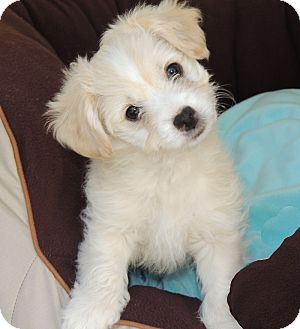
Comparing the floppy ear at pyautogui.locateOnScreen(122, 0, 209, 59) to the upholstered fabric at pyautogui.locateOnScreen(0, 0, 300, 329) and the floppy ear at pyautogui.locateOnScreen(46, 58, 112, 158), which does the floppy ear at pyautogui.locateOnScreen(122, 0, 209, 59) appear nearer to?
the floppy ear at pyautogui.locateOnScreen(46, 58, 112, 158)

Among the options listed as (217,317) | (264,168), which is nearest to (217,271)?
(217,317)

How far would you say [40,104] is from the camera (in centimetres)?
245

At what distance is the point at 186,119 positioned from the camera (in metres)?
1.92

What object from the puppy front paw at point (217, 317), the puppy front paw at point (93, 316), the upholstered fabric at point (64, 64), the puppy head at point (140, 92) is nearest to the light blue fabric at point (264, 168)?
the upholstered fabric at point (64, 64)

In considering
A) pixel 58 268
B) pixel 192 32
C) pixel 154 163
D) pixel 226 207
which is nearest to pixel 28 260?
pixel 58 268

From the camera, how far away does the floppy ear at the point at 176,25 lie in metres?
2.12

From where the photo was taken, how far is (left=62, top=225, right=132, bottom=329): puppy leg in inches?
84.6

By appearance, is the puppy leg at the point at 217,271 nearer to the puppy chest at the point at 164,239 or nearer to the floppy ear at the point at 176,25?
the puppy chest at the point at 164,239

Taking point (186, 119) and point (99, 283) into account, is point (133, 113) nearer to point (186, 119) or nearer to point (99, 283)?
point (186, 119)

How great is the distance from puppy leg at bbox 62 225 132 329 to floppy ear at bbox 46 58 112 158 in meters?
0.39

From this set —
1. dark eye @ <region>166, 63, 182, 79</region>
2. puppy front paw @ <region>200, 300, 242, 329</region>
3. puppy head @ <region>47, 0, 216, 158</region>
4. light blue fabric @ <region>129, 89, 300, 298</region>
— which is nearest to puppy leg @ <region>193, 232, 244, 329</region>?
puppy front paw @ <region>200, 300, 242, 329</region>

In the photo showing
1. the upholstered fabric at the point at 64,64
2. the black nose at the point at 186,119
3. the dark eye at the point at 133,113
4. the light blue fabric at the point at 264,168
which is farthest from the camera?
the light blue fabric at the point at 264,168

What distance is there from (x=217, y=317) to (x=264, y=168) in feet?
3.25

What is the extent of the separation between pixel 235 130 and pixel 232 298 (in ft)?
4.67
